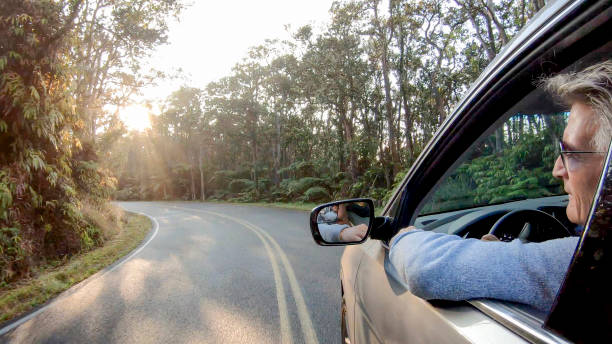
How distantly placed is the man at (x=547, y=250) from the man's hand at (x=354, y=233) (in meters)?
0.78

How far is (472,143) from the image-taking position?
1.37m

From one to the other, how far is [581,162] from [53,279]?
8717mm

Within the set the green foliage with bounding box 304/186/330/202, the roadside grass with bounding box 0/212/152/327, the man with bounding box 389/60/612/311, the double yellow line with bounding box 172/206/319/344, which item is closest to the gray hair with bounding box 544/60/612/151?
the man with bounding box 389/60/612/311

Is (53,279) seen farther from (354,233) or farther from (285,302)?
(354,233)

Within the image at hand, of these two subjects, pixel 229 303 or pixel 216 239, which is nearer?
pixel 229 303

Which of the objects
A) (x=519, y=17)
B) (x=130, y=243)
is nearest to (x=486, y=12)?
(x=519, y=17)

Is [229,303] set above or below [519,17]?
below

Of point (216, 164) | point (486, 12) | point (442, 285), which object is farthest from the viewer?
point (216, 164)

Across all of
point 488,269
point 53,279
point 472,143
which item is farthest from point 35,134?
point 488,269

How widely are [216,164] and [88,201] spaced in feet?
128

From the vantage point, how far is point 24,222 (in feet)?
26.6

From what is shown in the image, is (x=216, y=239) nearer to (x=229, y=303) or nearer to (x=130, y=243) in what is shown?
(x=130, y=243)

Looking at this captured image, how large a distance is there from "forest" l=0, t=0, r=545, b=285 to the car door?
0.19m

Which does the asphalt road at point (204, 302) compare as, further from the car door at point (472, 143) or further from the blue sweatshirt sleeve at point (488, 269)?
the blue sweatshirt sleeve at point (488, 269)
